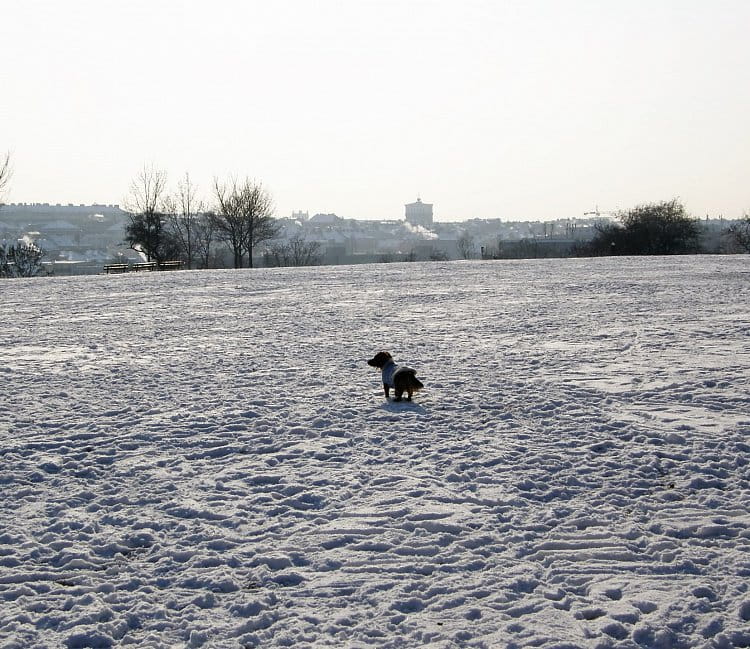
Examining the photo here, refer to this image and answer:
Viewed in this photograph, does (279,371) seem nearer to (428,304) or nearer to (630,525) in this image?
(630,525)

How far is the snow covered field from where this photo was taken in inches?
152

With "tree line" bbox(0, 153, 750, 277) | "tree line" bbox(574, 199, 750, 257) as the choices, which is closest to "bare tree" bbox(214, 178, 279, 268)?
"tree line" bbox(0, 153, 750, 277)

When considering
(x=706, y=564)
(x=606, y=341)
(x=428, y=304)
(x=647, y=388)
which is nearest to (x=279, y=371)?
(x=647, y=388)

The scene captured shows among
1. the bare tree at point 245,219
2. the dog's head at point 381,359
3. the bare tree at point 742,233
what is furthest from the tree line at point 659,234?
the dog's head at point 381,359

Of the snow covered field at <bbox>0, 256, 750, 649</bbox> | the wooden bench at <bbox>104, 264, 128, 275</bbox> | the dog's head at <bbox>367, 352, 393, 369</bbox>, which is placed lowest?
the snow covered field at <bbox>0, 256, 750, 649</bbox>

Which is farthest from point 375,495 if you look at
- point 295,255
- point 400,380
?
point 295,255

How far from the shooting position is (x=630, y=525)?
4953 millimetres

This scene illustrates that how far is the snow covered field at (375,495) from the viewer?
12.6 ft

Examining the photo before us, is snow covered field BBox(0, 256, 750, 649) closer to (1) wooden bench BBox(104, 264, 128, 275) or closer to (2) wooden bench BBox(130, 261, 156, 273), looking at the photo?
(1) wooden bench BBox(104, 264, 128, 275)

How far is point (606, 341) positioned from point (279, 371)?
5.93 m

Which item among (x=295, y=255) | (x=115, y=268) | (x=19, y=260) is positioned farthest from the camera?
(x=295, y=255)

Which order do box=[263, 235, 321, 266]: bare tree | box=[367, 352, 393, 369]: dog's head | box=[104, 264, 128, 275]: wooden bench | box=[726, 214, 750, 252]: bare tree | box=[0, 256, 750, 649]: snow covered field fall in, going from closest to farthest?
box=[0, 256, 750, 649]: snow covered field, box=[367, 352, 393, 369]: dog's head, box=[104, 264, 128, 275]: wooden bench, box=[726, 214, 750, 252]: bare tree, box=[263, 235, 321, 266]: bare tree

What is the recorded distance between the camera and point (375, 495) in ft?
18.3

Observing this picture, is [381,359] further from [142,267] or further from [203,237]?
[203,237]
